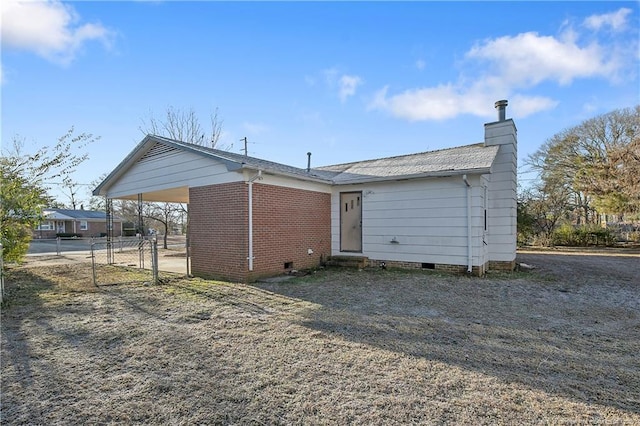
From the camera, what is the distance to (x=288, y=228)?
8.77 meters

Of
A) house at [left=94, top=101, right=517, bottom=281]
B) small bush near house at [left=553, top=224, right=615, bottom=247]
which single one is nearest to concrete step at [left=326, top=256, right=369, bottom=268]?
house at [left=94, top=101, right=517, bottom=281]

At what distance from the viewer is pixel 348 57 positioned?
9.91 m

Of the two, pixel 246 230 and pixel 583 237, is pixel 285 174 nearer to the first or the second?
pixel 246 230

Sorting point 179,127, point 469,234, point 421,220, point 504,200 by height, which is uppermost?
point 179,127

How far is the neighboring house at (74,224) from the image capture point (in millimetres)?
37781

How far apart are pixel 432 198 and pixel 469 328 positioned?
4953mm

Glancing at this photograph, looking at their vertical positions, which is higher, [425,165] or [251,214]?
[425,165]

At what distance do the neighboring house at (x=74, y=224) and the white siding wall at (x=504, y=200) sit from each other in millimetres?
41515

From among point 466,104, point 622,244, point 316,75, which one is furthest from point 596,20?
point 622,244

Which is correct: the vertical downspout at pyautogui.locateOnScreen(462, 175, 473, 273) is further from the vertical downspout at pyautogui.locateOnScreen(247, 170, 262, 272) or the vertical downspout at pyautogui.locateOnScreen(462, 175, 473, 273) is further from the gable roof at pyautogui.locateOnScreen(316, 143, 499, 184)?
the vertical downspout at pyautogui.locateOnScreen(247, 170, 262, 272)

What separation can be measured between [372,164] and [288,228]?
4.52m

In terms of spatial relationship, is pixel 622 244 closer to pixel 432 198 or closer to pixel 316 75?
pixel 432 198

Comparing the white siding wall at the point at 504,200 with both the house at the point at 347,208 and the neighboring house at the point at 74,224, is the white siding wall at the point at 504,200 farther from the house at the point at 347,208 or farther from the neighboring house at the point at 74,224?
the neighboring house at the point at 74,224

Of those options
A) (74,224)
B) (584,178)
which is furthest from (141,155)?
(74,224)
